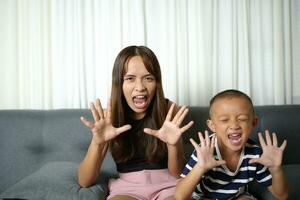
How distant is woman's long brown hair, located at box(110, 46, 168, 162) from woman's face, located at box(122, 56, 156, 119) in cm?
2

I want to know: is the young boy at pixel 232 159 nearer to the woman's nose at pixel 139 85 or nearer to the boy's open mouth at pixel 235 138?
the boy's open mouth at pixel 235 138

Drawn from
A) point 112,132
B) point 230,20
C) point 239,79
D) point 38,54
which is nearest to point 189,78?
point 239,79

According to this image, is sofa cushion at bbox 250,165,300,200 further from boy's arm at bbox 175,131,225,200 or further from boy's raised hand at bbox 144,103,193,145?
boy's raised hand at bbox 144,103,193,145

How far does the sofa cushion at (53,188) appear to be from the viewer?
115 cm

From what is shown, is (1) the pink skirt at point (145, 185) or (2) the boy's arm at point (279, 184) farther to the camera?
(1) the pink skirt at point (145, 185)

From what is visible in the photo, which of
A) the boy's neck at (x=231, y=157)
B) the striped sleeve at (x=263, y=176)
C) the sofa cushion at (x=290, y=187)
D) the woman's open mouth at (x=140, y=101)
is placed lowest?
the sofa cushion at (x=290, y=187)

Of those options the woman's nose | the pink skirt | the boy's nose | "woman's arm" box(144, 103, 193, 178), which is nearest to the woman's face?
the woman's nose

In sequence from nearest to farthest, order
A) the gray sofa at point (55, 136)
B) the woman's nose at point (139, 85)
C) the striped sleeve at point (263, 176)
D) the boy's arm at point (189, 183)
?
the boy's arm at point (189, 183) → the striped sleeve at point (263, 176) → the woman's nose at point (139, 85) → the gray sofa at point (55, 136)

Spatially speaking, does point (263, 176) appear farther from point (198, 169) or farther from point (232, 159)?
point (198, 169)

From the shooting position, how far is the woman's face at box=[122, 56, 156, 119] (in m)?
1.35

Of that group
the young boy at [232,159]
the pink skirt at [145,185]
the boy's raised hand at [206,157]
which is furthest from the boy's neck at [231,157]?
the pink skirt at [145,185]

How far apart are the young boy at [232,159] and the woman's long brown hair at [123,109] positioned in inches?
9.6

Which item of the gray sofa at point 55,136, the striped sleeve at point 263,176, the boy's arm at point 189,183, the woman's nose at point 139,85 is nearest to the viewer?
the boy's arm at point 189,183

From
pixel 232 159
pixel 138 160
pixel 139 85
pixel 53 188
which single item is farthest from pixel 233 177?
pixel 53 188
